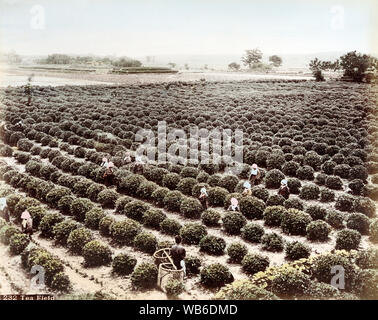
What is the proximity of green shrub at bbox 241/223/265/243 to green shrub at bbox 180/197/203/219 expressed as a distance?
3013 millimetres

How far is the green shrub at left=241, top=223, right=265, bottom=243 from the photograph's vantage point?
18.6 meters

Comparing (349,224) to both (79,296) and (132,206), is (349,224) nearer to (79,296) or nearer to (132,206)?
(132,206)

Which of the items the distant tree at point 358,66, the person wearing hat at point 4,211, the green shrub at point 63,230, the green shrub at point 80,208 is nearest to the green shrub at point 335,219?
the green shrub at point 80,208

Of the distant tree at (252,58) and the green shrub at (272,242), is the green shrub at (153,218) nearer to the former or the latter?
the green shrub at (272,242)

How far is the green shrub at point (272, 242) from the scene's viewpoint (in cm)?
1788

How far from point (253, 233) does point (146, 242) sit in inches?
191

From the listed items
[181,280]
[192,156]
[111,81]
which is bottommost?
[181,280]

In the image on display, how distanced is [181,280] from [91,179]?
13.3 meters

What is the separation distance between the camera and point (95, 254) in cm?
1650

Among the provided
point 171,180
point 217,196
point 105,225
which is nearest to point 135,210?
point 105,225

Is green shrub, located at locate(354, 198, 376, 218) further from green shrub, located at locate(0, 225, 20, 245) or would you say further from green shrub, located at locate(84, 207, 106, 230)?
green shrub, located at locate(0, 225, 20, 245)

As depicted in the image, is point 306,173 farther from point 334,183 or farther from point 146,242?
point 146,242
